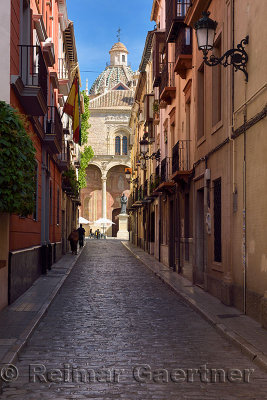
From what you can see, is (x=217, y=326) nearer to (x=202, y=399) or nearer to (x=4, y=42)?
(x=202, y=399)

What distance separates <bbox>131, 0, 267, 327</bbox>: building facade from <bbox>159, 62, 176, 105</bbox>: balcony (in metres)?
0.06

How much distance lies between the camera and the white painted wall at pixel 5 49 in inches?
442

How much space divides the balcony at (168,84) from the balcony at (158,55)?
256cm

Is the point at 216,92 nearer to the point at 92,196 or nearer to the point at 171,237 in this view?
the point at 171,237

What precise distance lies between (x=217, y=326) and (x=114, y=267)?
15.2m

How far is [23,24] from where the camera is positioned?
1452 centimetres

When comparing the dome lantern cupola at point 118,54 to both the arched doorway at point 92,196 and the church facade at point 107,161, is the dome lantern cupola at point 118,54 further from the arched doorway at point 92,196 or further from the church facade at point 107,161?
the arched doorway at point 92,196

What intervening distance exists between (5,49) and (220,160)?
5.11 meters

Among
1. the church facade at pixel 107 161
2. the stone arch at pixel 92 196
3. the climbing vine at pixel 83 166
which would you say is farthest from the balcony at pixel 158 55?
the stone arch at pixel 92 196

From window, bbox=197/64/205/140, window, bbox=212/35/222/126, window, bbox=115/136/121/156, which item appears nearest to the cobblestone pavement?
window, bbox=212/35/222/126

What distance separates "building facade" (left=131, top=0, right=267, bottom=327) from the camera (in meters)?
10.2

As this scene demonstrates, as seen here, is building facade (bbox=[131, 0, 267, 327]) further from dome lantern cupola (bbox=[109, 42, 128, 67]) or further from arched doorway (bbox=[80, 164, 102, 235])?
dome lantern cupola (bbox=[109, 42, 128, 67])

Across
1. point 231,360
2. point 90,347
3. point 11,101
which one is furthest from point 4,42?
point 231,360

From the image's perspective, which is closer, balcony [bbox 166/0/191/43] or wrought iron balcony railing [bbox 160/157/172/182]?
balcony [bbox 166/0/191/43]
